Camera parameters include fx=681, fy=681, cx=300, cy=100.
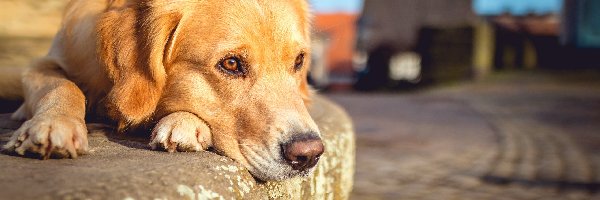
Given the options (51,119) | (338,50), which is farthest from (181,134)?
(338,50)

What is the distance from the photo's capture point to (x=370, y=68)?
1199 inches

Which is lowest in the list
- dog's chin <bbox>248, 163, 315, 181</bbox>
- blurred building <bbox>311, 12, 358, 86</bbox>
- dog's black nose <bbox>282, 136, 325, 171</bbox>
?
blurred building <bbox>311, 12, 358, 86</bbox>

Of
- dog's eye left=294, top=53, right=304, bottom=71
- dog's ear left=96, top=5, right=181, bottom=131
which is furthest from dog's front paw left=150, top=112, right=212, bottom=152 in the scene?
dog's eye left=294, top=53, right=304, bottom=71

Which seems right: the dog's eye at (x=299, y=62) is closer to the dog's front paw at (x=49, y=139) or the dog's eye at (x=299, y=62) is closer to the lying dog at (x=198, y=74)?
the lying dog at (x=198, y=74)

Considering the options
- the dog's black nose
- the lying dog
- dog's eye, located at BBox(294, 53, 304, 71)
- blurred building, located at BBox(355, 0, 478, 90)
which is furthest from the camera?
blurred building, located at BBox(355, 0, 478, 90)

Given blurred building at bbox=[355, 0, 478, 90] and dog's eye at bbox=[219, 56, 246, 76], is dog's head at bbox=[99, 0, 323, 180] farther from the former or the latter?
blurred building at bbox=[355, 0, 478, 90]

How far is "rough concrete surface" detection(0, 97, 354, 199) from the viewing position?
1.57 m

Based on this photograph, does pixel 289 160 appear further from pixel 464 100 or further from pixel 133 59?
pixel 464 100

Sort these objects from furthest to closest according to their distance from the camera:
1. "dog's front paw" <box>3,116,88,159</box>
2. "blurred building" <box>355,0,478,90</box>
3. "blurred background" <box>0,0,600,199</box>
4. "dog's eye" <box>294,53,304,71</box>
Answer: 1. "blurred building" <box>355,0,478,90</box>
2. "blurred background" <box>0,0,600,199</box>
3. "dog's eye" <box>294,53,304,71</box>
4. "dog's front paw" <box>3,116,88,159</box>

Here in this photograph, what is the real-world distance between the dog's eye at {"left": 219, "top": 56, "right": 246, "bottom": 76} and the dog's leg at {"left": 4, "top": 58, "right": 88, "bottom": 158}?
0.57m

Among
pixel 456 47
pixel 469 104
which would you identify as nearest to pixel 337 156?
pixel 469 104

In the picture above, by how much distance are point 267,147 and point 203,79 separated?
1.59ft

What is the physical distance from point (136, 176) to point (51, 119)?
56 centimetres

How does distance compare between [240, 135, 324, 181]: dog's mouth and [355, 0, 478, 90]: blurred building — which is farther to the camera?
[355, 0, 478, 90]: blurred building
